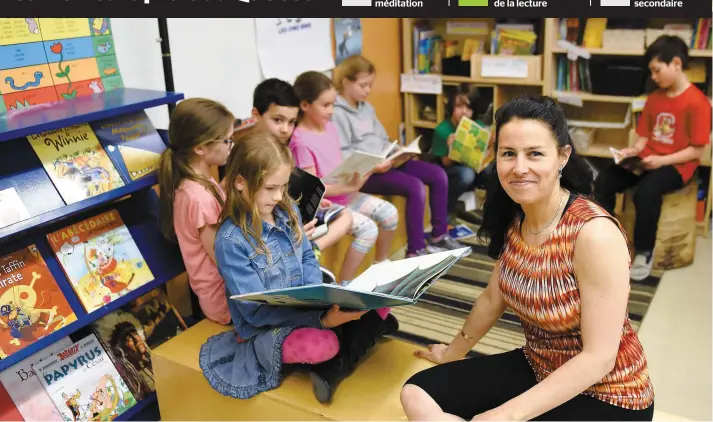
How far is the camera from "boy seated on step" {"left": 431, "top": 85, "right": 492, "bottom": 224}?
3.76 metres

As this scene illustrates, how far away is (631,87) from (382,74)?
1424 millimetres

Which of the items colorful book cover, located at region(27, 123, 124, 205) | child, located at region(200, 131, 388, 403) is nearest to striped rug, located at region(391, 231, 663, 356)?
child, located at region(200, 131, 388, 403)

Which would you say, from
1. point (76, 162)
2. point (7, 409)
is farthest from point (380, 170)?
point (7, 409)

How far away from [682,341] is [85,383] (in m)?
2.23

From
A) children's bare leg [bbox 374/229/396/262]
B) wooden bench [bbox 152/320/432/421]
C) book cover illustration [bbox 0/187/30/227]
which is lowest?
children's bare leg [bbox 374/229/396/262]

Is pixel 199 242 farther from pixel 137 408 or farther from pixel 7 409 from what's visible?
pixel 7 409

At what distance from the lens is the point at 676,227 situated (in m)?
3.35

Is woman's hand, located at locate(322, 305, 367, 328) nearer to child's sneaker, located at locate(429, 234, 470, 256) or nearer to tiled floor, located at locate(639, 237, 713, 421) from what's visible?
tiled floor, located at locate(639, 237, 713, 421)

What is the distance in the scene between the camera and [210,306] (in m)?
2.25

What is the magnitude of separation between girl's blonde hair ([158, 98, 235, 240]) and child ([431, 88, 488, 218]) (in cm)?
177

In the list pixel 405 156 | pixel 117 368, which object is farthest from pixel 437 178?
pixel 117 368

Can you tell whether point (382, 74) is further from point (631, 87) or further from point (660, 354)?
point (660, 354)

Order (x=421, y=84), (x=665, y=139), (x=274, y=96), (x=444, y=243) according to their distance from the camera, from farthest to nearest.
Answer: (x=421, y=84) < (x=444, y=243) < (x=665, y=139) < (x=274, y=96)

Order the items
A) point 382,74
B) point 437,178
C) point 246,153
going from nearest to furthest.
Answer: point 246,153, point 437,178, point 382,74
